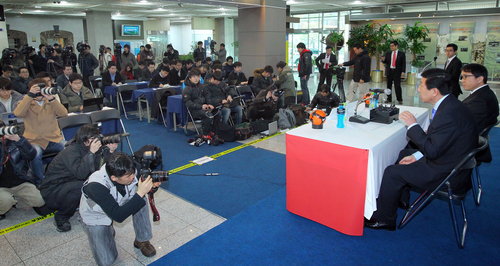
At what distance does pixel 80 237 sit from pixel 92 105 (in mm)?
2561

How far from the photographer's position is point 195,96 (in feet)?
19.8

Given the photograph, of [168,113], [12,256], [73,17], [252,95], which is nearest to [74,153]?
[12,256]

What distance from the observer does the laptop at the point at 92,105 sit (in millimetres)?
4942

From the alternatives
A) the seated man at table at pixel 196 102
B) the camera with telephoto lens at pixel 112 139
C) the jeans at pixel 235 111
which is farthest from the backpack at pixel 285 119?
the camera with telephoto lens at pixel 112 139

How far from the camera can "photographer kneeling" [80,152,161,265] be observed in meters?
2.24

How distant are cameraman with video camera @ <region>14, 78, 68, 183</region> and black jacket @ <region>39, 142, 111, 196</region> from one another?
104 centimetres

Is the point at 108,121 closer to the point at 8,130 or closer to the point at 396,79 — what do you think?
the point at 8,130

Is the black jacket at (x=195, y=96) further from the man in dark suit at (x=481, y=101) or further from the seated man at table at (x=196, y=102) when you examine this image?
the man in dark suit at (x=481, y=101)

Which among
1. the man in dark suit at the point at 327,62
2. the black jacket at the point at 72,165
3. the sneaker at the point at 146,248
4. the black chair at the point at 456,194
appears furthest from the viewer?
the man in dark suit at the point at 327,62

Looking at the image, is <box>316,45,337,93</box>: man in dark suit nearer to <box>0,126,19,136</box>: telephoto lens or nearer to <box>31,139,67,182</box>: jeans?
<box>31,139,67,182</box>: jeans

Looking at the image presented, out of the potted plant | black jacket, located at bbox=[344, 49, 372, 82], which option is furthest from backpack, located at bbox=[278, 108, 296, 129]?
the potted plant

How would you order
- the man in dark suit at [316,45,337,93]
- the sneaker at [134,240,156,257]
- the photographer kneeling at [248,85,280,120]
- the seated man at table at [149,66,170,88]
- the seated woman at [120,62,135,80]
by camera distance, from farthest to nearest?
the seated woman at [120,62,135,80], the man in dark suit at [316,45,337,93], the seated man at table at [149,66,170,88], the photographer kneeling at [248,85,280,120], the sneaker at [134,240,156,257]

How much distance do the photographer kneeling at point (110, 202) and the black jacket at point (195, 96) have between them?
11.3 feet

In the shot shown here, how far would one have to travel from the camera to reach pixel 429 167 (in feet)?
8.96
